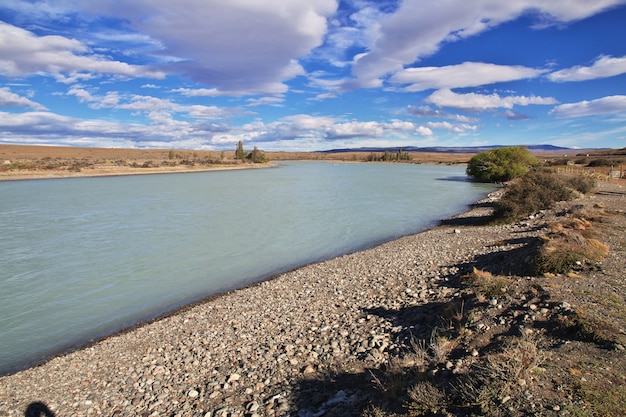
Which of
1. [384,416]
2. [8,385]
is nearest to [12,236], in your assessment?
[8,385]

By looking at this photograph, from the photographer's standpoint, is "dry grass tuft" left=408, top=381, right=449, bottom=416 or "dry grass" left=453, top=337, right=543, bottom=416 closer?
"dry grass" left=453, top=337, right=543, bottom=416

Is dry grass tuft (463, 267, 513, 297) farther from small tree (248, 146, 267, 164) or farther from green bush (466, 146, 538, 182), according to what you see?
small tree (248, 146, 267, 164)

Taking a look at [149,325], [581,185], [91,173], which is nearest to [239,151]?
[91,173]

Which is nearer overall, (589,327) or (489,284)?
(589,327)

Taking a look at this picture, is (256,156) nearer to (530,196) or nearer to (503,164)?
(503,164)

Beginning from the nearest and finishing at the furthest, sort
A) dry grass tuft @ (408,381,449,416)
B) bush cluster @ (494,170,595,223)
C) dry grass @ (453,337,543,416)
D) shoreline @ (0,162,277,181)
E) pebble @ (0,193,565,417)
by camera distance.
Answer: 1. dry grass @ (453,337,543,416)
2. dry grass tuft @ (408,381,449,416)
3. pebble @ (0,193,565,417)
4. bush cluster @ (494,170,595,223)
5. shoreline @ (0,162,277,181)

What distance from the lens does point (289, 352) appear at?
6449 millimetres

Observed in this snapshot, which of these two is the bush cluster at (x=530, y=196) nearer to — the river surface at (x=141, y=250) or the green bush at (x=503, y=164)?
the river surface at (x=141, y=250)

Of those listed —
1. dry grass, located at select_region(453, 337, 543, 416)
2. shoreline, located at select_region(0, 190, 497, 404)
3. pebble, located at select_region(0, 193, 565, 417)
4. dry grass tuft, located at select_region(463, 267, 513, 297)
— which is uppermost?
dry grass, located at select_region(453, 337, 543, 416)

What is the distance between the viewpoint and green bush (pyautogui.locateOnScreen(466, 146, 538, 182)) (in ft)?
155

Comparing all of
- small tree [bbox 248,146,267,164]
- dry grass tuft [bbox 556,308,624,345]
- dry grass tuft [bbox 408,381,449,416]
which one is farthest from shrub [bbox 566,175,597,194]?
small tree [bbox 248,146,267,164]

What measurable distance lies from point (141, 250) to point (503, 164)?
46863mm

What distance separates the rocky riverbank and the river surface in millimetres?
1862

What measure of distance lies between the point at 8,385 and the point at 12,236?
15.7m
